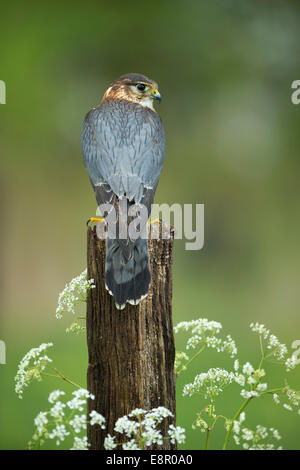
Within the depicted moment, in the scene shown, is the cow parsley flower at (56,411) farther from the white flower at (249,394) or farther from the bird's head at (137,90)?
the bird's head at (137,90)

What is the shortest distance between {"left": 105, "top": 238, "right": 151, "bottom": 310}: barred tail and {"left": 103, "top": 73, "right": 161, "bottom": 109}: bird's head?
112 cm

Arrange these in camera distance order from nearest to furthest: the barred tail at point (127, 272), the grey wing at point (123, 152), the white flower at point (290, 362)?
the white flower at point (290, 362) < the barred tail at point (127, 272) < the grey wing at point (123, 152)

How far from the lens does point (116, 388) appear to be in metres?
1.97

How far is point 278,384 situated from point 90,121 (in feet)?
7.38

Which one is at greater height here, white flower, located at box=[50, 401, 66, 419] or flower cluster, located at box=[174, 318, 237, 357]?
flower cluster, located at box=[174, 318, 237, 357]

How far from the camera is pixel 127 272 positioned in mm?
2012

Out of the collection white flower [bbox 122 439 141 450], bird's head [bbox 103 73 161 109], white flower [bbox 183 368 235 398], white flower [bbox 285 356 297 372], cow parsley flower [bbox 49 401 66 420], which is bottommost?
white flower [bbox 122 439 141 450]

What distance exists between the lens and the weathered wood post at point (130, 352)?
1958 mm

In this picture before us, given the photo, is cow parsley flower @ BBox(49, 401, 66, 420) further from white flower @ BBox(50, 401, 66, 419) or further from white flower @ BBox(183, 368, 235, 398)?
white flower @ BBox(183, 368, 235, 398)

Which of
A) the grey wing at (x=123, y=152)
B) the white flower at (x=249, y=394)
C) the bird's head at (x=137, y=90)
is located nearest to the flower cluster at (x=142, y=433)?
the white flower at (x=249, y=394)

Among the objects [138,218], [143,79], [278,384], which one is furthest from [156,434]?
[278,384]

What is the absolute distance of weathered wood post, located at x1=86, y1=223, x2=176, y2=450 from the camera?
1.96 m

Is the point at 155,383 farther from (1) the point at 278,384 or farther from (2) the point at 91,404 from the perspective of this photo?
(1) the point at 278,384

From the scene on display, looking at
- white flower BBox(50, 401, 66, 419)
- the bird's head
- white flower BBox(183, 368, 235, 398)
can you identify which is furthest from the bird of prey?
white flower BBox(50, 401, 66, 419)
